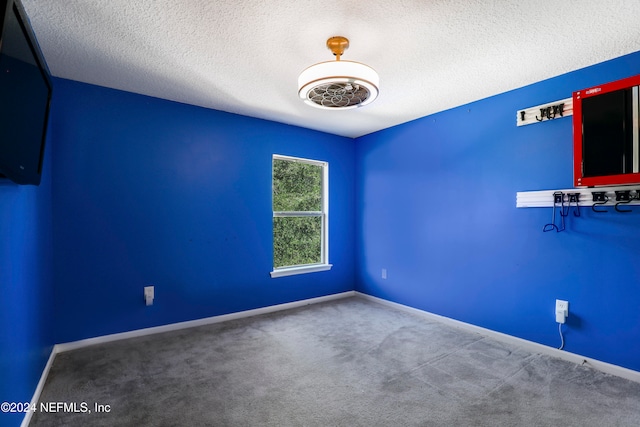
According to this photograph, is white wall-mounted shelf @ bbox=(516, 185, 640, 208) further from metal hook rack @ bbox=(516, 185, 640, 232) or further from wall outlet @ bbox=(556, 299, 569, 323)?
wall outlet @ bbox=(556, 299, 569, 323)

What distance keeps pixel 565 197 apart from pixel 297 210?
286 cm

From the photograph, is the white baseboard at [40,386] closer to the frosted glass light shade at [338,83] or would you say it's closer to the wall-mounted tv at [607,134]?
the frosted glass light shade at [338,83]

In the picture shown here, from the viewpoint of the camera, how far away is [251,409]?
1.82 meters

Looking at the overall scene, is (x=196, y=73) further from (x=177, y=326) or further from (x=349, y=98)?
(x=177, y=326)

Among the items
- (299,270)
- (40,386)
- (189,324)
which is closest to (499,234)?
(299,270)

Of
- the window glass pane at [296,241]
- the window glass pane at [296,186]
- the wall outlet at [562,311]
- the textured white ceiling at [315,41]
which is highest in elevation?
the textured white ceiling at [315,41]

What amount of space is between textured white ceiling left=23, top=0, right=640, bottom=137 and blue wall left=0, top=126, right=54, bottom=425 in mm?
1053

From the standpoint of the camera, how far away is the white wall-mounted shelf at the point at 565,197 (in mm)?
2180

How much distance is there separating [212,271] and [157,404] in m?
1.59

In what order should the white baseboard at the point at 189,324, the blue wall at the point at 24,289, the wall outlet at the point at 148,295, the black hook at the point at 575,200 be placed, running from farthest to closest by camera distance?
the wall outlet at the point at 148,295 → the white baseboard at the point at 189,324 → the black hook at the point at 575,200 → the blue wall at the point at 24,289

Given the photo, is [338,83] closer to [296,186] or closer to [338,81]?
[338,81]

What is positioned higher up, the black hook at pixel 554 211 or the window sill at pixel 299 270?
the black hook at pixel 554 211

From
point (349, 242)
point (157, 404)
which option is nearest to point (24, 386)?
point (157, 404)

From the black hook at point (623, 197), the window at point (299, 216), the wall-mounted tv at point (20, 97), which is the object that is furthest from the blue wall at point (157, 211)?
the black hook at point (623, 197)
